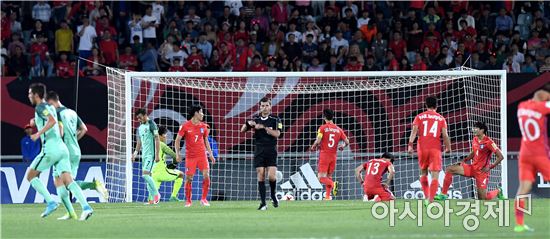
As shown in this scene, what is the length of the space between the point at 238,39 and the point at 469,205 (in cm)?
1023

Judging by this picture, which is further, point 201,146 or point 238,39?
point 238,39

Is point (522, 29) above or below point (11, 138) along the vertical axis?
above

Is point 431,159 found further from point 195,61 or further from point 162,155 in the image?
point 195,61

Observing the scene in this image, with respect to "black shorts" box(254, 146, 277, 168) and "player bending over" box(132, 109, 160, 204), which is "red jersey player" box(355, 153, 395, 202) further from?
"player bending over" box(132, 109, 160, 204)

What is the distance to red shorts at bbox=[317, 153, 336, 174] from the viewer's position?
25906mm

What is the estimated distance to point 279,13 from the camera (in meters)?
31.5

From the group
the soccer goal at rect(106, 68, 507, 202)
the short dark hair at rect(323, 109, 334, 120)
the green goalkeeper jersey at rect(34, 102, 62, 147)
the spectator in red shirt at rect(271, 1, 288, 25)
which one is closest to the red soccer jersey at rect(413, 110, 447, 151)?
the short dark hair at rect(323, 109, 334, 120)

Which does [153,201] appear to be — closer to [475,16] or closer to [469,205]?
[469,205]

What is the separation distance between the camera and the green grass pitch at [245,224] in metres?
15.5

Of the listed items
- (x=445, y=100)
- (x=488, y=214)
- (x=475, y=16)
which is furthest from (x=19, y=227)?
(x=475, y=16)

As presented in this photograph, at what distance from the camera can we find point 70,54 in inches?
1182

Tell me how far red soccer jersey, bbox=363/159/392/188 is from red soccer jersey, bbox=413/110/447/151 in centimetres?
186

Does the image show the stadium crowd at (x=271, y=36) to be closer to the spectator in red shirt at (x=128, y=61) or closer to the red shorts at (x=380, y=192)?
the spectator in red shirt at (x=128, y=61)

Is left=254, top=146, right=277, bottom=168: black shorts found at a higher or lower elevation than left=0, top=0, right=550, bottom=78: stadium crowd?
lower
